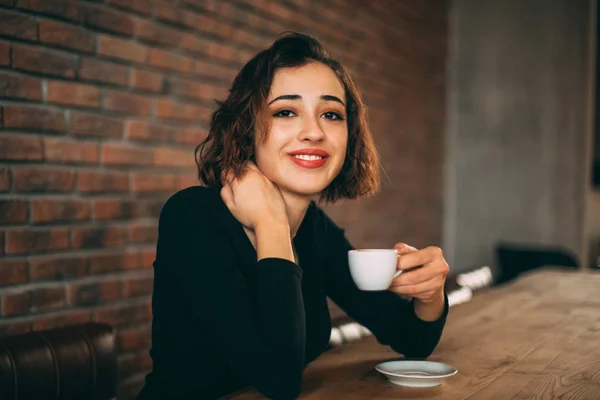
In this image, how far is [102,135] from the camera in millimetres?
1874

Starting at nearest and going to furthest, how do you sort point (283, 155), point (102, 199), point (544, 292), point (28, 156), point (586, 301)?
point (283, 155) → point (28, 156) → point (102, 199) → point (586, 301) → point (544, 292)

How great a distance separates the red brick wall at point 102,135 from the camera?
5.37ft

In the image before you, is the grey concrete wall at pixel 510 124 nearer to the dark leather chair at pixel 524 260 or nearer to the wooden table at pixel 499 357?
the dark leather chair at pixel 524 260

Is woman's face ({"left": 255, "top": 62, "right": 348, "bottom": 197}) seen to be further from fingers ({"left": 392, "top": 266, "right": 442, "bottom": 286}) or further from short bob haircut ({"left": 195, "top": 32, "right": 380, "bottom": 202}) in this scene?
fingers ({"left": 392, "top": 266, "right": 442, "bottom": 286})

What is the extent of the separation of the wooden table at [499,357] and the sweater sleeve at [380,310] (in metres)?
0.03

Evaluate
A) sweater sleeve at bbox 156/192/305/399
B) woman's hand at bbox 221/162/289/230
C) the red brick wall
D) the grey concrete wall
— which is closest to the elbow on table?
sweater sleeve at bbox 156/192/305/399

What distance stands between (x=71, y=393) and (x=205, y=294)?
0.37m

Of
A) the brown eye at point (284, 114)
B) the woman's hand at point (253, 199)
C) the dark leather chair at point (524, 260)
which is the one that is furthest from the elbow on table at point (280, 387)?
the dark leather chair at point (524, 260)

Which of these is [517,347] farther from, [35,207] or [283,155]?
[35,207]

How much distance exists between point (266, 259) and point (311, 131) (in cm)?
33

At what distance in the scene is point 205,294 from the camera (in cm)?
113

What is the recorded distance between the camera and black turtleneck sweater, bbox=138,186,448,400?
107 cm

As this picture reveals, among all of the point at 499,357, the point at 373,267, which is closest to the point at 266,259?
the point at 373,267

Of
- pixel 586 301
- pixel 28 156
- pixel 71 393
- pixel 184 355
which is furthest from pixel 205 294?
pixel 586 301
